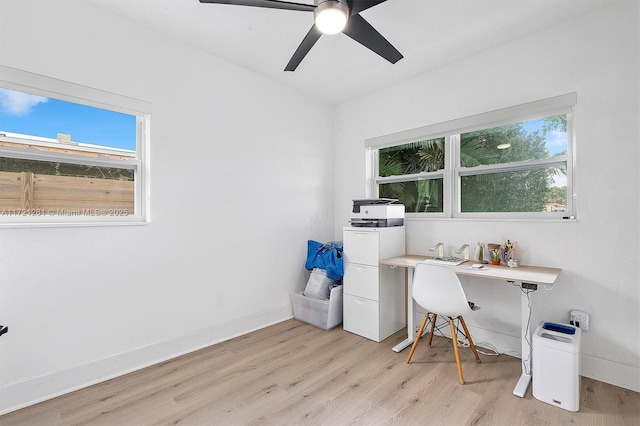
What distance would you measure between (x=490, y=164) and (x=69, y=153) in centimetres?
347

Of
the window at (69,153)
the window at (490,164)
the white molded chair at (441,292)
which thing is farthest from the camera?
the window at (490,164)

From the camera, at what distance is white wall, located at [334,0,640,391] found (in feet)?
6.80

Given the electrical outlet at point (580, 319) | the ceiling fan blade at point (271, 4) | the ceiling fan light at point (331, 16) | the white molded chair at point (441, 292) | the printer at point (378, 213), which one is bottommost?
the electrical outlet at point (580, 319)

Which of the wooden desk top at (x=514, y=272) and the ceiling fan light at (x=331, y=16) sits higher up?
the ceiling fan light at (x=331, y=16)

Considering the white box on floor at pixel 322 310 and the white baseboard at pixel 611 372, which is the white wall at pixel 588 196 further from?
the white box on floor at pixel 322 310

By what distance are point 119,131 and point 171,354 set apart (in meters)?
1.90

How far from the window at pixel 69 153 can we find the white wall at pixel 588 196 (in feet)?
9.76

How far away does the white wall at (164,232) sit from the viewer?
1923 millimetres

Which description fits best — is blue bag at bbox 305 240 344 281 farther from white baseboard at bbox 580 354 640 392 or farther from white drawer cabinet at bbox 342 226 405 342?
white baseboard at bbox 580 354 640 392

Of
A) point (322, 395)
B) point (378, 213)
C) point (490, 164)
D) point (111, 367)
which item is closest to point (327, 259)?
point (378, 213)

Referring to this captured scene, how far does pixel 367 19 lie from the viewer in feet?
7.53

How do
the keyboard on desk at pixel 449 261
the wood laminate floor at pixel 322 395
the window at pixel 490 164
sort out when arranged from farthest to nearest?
the keyboard on desk at pixel 449 261, the window at pixel 490 164, the wood laminate floor at pixel 322 395

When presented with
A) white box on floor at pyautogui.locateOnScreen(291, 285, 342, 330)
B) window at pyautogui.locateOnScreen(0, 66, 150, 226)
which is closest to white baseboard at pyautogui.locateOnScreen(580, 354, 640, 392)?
white box on floor at pyautogui.locateOnScreen(291, 285, 342, 330)

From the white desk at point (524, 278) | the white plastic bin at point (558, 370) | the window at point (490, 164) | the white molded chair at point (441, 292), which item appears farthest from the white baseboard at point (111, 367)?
the white plastic bin at point (558, 370)
